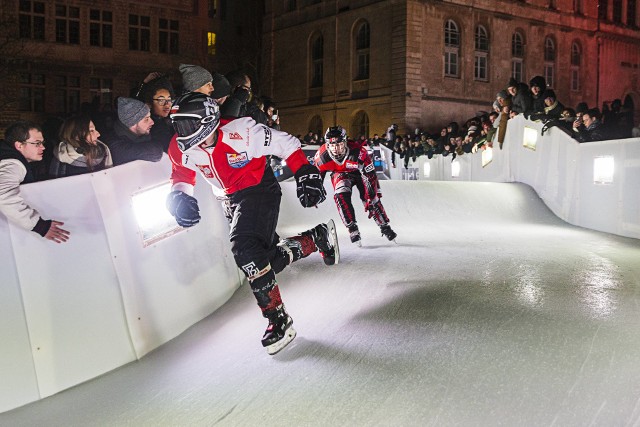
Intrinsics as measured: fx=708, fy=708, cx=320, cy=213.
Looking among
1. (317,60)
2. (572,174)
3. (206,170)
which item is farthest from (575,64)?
(206,170)

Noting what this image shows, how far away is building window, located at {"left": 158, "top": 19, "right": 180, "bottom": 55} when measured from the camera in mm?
48156

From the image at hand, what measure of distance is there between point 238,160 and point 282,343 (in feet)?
5.09

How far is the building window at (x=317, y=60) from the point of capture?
45.8 metres

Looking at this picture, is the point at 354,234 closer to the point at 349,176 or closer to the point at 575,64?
the point at 349,176

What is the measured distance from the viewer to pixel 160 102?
26.0ft

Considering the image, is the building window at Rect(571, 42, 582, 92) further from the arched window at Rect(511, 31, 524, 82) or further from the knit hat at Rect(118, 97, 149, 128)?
the knit hat at Rect(118, 97, 149, 128)

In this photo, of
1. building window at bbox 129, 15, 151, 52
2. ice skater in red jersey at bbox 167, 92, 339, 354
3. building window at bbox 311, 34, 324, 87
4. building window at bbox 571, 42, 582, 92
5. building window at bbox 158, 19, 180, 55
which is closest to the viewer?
ice skater in red jersey at bbox 167, 92, 339, 354

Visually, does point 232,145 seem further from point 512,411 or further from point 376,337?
point 512,411

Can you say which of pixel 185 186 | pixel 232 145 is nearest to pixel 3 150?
pixel 185 186

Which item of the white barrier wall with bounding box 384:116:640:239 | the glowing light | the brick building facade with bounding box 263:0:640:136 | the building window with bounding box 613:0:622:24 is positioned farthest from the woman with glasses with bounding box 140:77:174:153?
the building window with bounding box 613:0:622:24

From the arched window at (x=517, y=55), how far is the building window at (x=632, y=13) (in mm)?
13633

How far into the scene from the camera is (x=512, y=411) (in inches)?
158

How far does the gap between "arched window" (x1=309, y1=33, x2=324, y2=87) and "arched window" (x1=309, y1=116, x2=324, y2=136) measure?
7.24ft

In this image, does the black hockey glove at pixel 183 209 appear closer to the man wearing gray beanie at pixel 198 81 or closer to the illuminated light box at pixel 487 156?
the man wearing gray beanie at pixel 198 81
